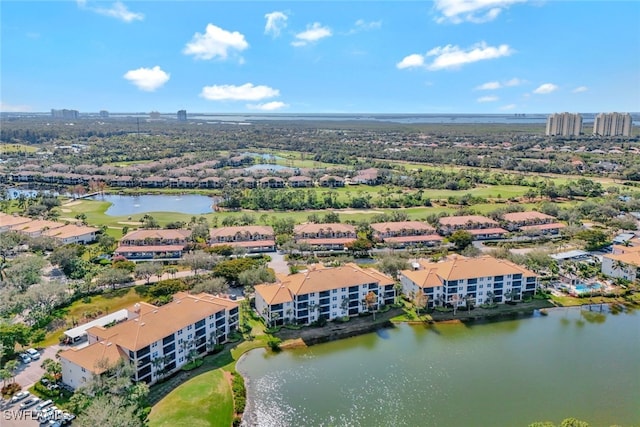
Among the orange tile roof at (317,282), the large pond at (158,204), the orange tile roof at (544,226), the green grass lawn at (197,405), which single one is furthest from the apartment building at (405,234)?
the green grass lawn at (197,405)

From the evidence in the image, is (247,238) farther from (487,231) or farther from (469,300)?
(487,231)

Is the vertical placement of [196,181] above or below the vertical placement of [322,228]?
above

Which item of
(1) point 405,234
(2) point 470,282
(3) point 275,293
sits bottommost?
(1) point 405,234

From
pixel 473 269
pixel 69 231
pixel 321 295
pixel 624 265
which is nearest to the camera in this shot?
pixel 321 295

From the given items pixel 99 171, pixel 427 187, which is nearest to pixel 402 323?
pixel 427 187

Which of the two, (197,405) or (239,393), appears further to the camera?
(239,393)

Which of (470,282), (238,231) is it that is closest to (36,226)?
(238,231)

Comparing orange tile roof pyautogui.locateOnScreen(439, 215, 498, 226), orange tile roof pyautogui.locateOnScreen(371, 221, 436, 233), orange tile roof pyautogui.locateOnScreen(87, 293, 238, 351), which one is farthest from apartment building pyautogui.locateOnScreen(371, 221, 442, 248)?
orange tile roof pyautogui.locateOnScreen(87, 293, 238, 351)
